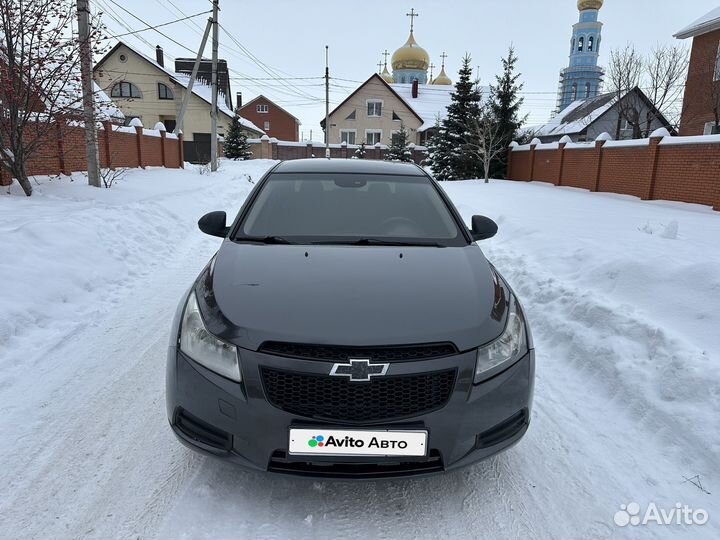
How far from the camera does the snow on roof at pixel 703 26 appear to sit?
71.4ft

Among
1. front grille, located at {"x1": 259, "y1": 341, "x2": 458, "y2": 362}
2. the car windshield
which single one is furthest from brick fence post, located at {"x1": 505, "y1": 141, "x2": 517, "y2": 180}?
front grille, located at {"x1": 259, "y1": 341, "x2": 458, "y2": 362}

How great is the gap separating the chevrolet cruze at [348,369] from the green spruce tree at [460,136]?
25.8 m

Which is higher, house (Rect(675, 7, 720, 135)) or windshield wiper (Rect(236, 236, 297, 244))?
house (Rect(675, 7, 720, 135))

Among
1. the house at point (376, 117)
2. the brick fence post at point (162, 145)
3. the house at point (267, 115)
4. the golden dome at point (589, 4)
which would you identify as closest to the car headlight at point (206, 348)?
the brick fence post at point (162, 145)

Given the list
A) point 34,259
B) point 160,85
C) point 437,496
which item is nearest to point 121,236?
point 34,259

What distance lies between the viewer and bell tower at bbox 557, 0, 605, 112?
6116 centimetres

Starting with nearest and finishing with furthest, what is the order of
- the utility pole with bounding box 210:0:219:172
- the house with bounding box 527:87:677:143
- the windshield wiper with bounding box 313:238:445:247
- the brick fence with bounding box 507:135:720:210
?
the windshield wiper with bounding box 313:238:445:247, the brick fence with bounding box 507:135:720:210, the utility pole with bounding box 210:0:219:172, the house with bounding box 527:87:677:143

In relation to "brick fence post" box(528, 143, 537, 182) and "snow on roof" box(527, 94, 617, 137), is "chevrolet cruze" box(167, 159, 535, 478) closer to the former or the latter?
"brick fence post" box(528, 143, 537, 182)

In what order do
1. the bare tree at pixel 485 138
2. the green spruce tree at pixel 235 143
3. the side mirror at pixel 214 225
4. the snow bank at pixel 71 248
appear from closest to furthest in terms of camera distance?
the side mirror at pixel 214 225, the snow bank at pixel 71 248, the bare tree at pixel 485 138, the green spruce tree at pixel 235 143

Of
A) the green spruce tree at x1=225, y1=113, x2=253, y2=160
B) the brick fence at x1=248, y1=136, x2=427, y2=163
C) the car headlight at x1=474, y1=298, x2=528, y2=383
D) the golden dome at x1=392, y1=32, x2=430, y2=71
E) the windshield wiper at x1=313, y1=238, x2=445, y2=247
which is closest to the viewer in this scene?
the car headlight at x1=474, y1=298, x2=528, y2=383

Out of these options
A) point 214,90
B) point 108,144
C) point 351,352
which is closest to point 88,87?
point 108,144

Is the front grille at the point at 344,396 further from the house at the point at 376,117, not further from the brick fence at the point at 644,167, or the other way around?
the house at the point at 376,117

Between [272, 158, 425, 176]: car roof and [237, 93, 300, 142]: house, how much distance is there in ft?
195

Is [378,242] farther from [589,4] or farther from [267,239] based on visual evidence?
[589,4]
